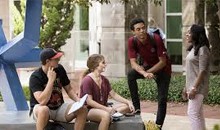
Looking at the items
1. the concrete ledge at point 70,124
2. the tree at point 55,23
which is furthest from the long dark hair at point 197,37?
the tree at point 55,23

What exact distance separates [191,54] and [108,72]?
10653 mm

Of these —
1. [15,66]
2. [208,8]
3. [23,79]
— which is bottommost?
[23,79]

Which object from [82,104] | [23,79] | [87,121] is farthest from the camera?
[23,79]

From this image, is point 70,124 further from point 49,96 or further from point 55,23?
point 55,23

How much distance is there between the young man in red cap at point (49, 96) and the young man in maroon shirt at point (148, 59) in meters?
1.41

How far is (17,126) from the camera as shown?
760 centimetres

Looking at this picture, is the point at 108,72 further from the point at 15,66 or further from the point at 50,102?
the point at 50,102

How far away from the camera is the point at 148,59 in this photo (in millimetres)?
8578

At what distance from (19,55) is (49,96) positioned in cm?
195

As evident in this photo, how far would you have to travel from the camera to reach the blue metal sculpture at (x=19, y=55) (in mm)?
8648

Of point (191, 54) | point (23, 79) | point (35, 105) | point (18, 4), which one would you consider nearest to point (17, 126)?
point (35, 105)

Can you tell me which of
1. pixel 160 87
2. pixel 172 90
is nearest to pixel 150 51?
pixel 160 87

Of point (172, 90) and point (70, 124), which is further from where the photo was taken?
point (172, 90)

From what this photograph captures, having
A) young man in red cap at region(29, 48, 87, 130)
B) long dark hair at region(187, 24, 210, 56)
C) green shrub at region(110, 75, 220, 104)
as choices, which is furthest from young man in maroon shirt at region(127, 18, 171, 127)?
green shrub at region(110, 75, 220, 104)
